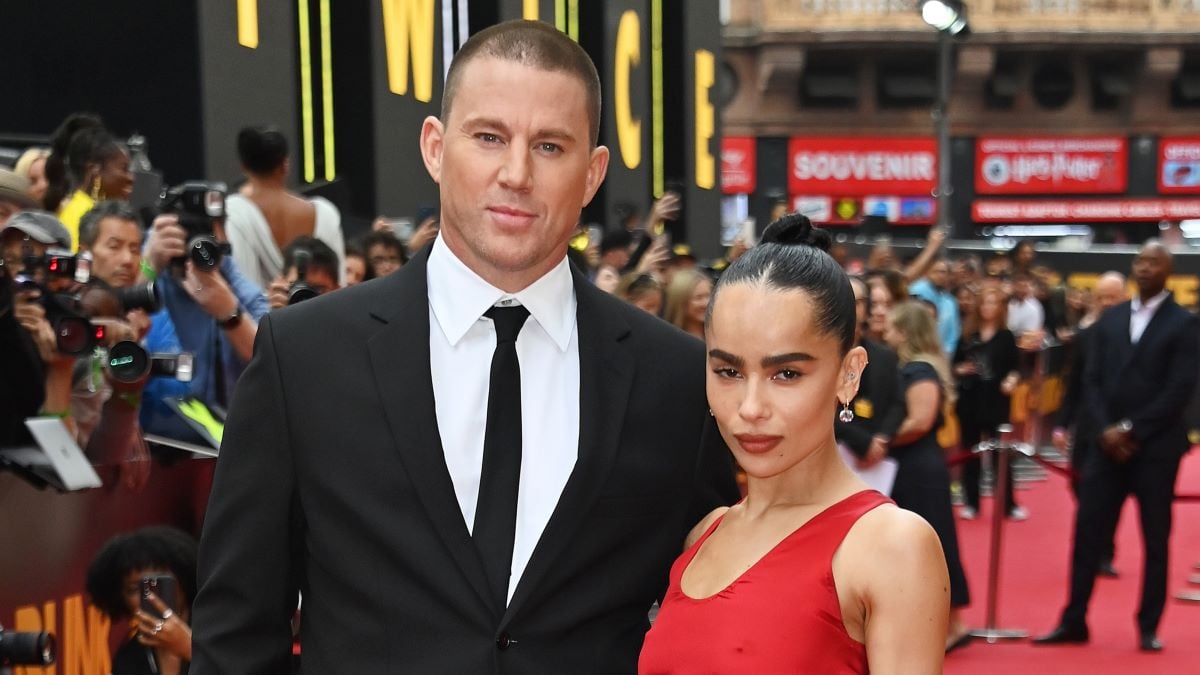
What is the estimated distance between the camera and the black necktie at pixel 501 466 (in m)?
2.35

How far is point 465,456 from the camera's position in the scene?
2389 millimetres

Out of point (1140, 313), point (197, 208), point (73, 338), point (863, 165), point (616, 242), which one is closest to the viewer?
point (73, 338)

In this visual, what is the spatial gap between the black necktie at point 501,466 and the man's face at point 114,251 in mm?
2932

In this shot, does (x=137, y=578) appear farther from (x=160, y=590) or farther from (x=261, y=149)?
(x=261, y=149)

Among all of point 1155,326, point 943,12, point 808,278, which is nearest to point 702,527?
point 808,278

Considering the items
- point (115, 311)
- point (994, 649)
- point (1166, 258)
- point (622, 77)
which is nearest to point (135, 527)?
point (115, 311)

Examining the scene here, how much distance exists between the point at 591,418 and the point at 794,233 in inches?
16.3

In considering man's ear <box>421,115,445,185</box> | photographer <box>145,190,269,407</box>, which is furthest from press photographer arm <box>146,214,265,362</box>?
man's ear <box>421,115,445,185</box>

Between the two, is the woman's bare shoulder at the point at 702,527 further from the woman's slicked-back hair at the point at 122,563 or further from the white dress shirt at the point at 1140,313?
the white dress shirt at the point at 1140,313

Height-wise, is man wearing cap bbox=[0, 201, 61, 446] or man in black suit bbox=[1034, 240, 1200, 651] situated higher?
man wearing cap bbox=[0, 201, 61, 446]

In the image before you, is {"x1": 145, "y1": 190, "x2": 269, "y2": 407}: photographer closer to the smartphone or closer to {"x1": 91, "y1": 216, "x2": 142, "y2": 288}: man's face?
{"x1": 91, "y1": 216, "x2": 142, "y2": 288}: man's face

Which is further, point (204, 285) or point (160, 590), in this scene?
point (204, 285)

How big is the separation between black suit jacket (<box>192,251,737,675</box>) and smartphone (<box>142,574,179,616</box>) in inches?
55.9

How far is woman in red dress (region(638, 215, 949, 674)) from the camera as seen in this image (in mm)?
2160
